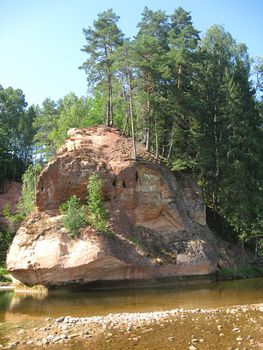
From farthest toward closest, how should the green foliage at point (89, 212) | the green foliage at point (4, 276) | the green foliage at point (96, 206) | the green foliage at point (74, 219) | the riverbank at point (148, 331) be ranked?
the green foliage at point (4, 276), the green foliage at point (96, 206), the green foliage at point (89, 212), the green foliage at point (74, 219), the riverbank at point (148, 331)

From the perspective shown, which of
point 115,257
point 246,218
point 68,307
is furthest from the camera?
point 246,218

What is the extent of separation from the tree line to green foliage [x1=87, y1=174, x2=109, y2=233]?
777 centimetres

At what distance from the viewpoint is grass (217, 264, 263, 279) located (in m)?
33.6

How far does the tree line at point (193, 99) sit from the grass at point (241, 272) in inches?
114

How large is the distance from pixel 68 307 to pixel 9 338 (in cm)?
691

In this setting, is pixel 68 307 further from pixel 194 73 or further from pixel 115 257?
pixel 194 73

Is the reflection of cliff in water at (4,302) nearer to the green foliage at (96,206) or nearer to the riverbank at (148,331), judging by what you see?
the riverbank at (148,331)

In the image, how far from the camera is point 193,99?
37.8m

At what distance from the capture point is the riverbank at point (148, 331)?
1228cm

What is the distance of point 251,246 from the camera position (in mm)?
42312

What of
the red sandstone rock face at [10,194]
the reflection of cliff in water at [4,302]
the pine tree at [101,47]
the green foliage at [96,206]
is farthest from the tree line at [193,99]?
the red sandstone rock face at [10,194]

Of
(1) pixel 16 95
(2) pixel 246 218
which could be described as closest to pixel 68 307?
(2) pixel 246 218

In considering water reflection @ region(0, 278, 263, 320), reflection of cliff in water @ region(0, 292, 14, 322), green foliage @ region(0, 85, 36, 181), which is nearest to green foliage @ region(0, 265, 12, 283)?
reflection of cliff in water @ region(0, 292, 14, 322)

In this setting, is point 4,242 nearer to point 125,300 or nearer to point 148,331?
point 125,300
